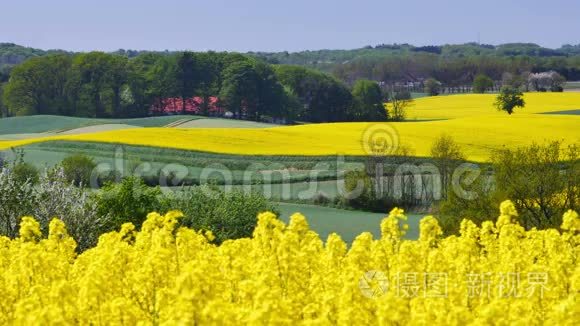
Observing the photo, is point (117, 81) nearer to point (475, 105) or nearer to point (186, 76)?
point (186, 76)

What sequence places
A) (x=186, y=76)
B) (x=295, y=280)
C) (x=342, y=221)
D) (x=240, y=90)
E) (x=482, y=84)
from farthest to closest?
(x=482, y=84), (x=186, y=76), (x=240, y=90), (x=342, y=221), (x=295, y=280)

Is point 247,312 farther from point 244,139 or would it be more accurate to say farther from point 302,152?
point 244,139

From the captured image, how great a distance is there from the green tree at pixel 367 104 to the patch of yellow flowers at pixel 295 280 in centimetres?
9120

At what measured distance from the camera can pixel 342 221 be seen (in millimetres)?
34094

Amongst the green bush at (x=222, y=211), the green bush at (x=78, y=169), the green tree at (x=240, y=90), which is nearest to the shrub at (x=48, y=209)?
Result: the green bush at (x=222, y=211)

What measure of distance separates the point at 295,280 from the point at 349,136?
175 ft

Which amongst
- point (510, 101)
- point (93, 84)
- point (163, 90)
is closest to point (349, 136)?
point (510, 101)

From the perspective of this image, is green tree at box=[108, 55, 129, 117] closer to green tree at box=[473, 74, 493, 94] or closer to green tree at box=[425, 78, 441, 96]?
green tree at box=[473, 74, 493, 94]

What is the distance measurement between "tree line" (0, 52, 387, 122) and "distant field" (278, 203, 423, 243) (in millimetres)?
66141

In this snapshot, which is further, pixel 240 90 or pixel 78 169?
pixel 240 90

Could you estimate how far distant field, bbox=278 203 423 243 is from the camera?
103 ft

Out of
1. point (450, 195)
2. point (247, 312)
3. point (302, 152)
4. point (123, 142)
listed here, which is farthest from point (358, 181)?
point (247, 312)

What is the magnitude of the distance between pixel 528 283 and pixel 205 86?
100032 mm

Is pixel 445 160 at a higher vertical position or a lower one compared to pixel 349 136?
higher
